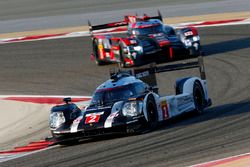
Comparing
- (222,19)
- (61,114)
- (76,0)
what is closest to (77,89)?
(61,114)

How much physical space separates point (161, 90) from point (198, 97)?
3822 mm

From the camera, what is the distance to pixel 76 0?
46688mm

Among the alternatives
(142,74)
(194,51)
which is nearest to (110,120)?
(142,74)

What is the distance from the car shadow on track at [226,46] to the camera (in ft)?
89.7

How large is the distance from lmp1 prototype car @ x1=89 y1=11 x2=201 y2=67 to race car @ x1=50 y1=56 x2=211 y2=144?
800 cm

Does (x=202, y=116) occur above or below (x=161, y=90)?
below

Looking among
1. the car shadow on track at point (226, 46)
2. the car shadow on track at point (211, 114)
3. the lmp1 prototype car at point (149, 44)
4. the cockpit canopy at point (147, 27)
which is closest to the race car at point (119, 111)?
the car shadow on track at point (211, 114)

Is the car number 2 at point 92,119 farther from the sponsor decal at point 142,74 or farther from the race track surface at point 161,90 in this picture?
the sponsor decal at point 142,74

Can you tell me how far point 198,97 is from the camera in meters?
18.1

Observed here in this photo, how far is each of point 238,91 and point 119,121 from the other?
5583mm

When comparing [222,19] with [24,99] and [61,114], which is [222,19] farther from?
[61,114]

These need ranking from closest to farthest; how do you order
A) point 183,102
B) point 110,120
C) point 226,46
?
point 110,120
point 183,102
point 226,46

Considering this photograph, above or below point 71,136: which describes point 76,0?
above

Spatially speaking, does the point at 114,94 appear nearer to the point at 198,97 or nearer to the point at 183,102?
the point at 183,102
